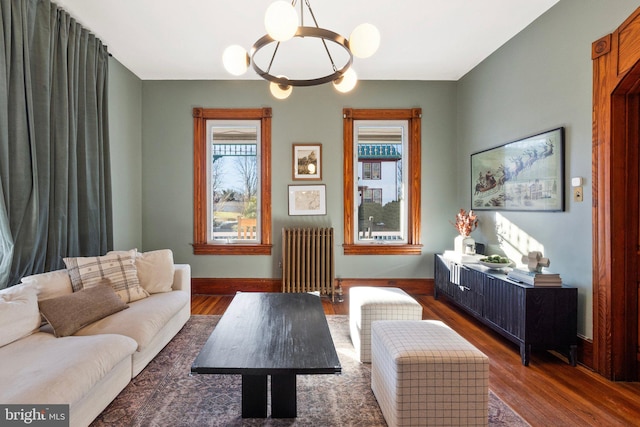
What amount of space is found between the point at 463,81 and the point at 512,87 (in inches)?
41.1

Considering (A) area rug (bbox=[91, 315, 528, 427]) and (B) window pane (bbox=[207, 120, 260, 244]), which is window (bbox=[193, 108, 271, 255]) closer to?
(B) window pane (bbox=[207, 120, 260, 244])

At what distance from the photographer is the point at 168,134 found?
13.5ft

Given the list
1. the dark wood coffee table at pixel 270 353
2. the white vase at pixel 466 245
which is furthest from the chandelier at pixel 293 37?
the white vase at pixel 466 245

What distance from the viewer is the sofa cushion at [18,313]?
175cm

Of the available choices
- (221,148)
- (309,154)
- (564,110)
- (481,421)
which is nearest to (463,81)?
(564,110)

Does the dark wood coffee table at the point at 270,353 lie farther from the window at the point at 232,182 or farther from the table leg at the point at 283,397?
the window at the point at 232,182

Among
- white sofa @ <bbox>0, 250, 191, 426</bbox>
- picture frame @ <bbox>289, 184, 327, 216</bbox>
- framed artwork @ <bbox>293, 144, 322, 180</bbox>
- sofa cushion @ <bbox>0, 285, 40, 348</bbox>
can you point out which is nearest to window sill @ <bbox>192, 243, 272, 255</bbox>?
picture frame @ <bbox>289, 184, 327, 216</bbox>

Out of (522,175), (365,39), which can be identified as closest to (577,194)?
(522,175)

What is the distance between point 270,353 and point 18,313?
65.2 inches

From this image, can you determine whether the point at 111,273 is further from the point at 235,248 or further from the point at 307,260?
the point at 307,260

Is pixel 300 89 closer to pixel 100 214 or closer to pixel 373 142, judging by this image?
pixel 373 142

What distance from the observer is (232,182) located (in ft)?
13.9

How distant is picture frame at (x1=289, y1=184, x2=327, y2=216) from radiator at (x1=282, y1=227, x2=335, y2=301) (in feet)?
0.96

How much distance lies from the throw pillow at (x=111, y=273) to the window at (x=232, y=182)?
1410mm
